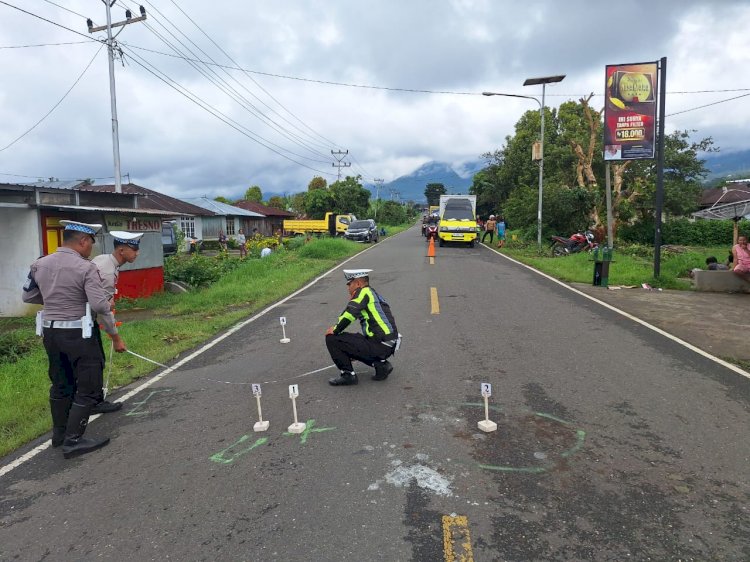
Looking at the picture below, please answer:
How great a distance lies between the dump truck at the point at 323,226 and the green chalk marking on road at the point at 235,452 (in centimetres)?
4037

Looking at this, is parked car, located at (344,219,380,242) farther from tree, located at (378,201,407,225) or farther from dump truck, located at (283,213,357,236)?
tree, located at (378,201,407,225)

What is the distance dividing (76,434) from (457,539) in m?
3.39

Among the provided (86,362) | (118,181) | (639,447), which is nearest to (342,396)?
(86,362)

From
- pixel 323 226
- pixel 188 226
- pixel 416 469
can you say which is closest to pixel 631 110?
pixel 416 469

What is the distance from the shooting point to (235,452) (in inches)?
170

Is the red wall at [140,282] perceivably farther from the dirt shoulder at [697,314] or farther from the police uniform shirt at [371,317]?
the dirt shoulder at [697,314]

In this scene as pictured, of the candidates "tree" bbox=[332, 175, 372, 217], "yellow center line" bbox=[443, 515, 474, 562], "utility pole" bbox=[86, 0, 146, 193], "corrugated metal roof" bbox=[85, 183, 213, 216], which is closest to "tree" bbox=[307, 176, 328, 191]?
"tree" bbox=[332, 175, 372, 217]

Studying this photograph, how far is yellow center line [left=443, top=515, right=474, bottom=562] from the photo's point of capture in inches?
114

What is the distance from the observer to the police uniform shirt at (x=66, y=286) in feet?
14.5

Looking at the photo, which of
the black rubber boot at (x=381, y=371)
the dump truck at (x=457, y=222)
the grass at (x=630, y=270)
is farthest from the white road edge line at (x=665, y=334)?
the dump truck at (x=457, y=222)

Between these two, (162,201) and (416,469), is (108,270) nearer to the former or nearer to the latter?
(416,469)

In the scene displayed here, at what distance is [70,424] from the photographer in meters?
4.45

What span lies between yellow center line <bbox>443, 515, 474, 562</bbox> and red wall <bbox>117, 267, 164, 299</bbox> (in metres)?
12.6

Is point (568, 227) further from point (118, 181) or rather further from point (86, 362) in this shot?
point (86, 362)
